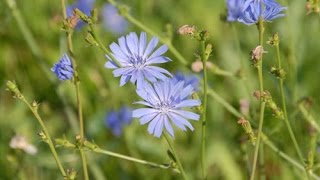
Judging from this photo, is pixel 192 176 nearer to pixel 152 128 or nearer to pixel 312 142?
pixel 312 142

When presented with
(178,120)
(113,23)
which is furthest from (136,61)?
(113,23)

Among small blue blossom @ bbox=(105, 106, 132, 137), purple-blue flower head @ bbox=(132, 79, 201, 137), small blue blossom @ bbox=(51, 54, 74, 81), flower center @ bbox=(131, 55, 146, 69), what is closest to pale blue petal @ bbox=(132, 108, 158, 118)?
purple-blue flower head @ bbox=(132, 79, 201, 137)

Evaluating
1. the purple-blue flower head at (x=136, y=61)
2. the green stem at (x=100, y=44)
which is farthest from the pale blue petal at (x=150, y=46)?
the green stem at (x=100, y=44)

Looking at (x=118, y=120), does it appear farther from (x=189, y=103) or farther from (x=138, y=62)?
(x=189, y=103)

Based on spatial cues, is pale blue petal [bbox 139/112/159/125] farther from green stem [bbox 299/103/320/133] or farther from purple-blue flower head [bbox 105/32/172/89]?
green stem [bbox 299/103/320/133]

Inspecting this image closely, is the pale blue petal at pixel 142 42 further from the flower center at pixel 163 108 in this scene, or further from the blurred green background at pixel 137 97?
the blurred green background at pixel 137 97

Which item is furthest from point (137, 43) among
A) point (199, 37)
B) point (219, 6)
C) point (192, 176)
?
point (219, 6)
